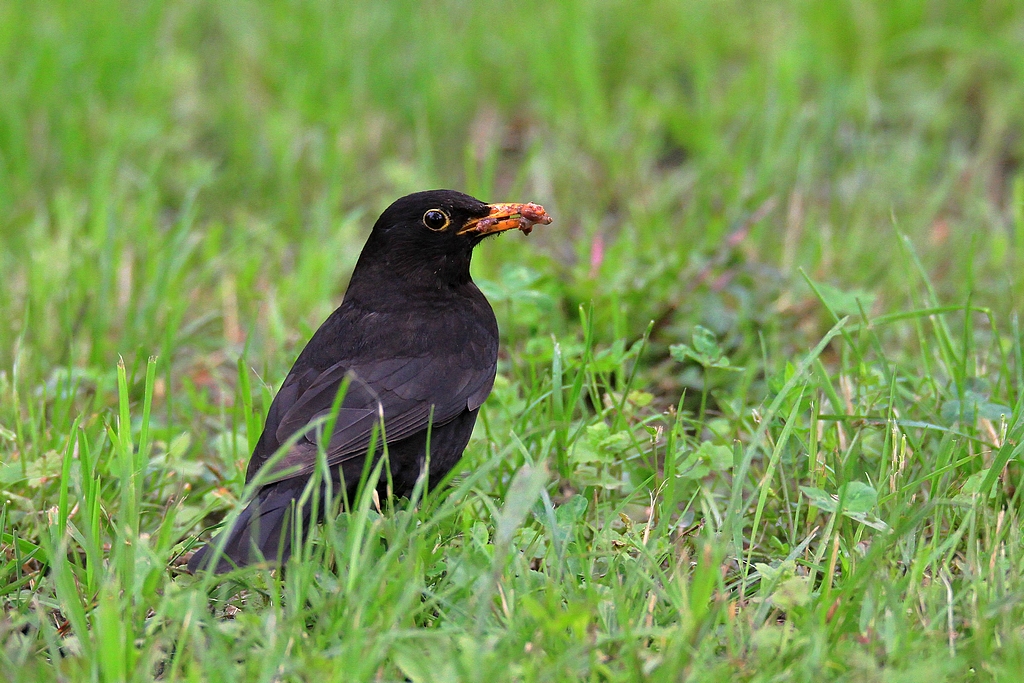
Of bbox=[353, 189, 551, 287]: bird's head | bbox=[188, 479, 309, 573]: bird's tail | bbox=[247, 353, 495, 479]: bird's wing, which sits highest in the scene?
bbox=[353, 189, 551, 287]: bird's head

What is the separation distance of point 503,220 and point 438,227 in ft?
0.66

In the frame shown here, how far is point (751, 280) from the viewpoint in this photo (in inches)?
183

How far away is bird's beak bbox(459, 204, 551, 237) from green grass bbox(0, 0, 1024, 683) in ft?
1.44

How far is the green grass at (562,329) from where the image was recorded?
247 centimetres

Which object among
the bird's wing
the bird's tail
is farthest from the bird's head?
the bird's tail

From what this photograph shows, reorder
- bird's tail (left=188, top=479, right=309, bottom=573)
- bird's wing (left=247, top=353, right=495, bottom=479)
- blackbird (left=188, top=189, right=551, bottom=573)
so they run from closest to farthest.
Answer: bird's tail (left=188, top=479, right=309, bottom=573) → blackbird (left=188, top=189, right=551, bottom=573) → bird's wing (left=247, top=353, right=495, bottom=479)

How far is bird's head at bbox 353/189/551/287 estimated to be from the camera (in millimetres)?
3547

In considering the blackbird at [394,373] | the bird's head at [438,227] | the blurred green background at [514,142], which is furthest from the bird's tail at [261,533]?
the blurred green background at [514,142]

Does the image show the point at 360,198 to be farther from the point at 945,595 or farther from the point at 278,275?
the point at 945,595

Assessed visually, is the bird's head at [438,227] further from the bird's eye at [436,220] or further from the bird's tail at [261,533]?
the bird's tail at [261,533]

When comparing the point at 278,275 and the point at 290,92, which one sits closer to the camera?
the point at 278,275

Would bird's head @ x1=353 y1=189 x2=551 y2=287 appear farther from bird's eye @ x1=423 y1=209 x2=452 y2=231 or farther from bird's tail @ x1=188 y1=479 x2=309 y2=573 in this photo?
bird's tail @ x1=188 y1=479 x2=309 y2=573

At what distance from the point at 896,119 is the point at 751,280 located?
87.9 inches

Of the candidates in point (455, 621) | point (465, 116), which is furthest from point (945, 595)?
point (465, 116)
